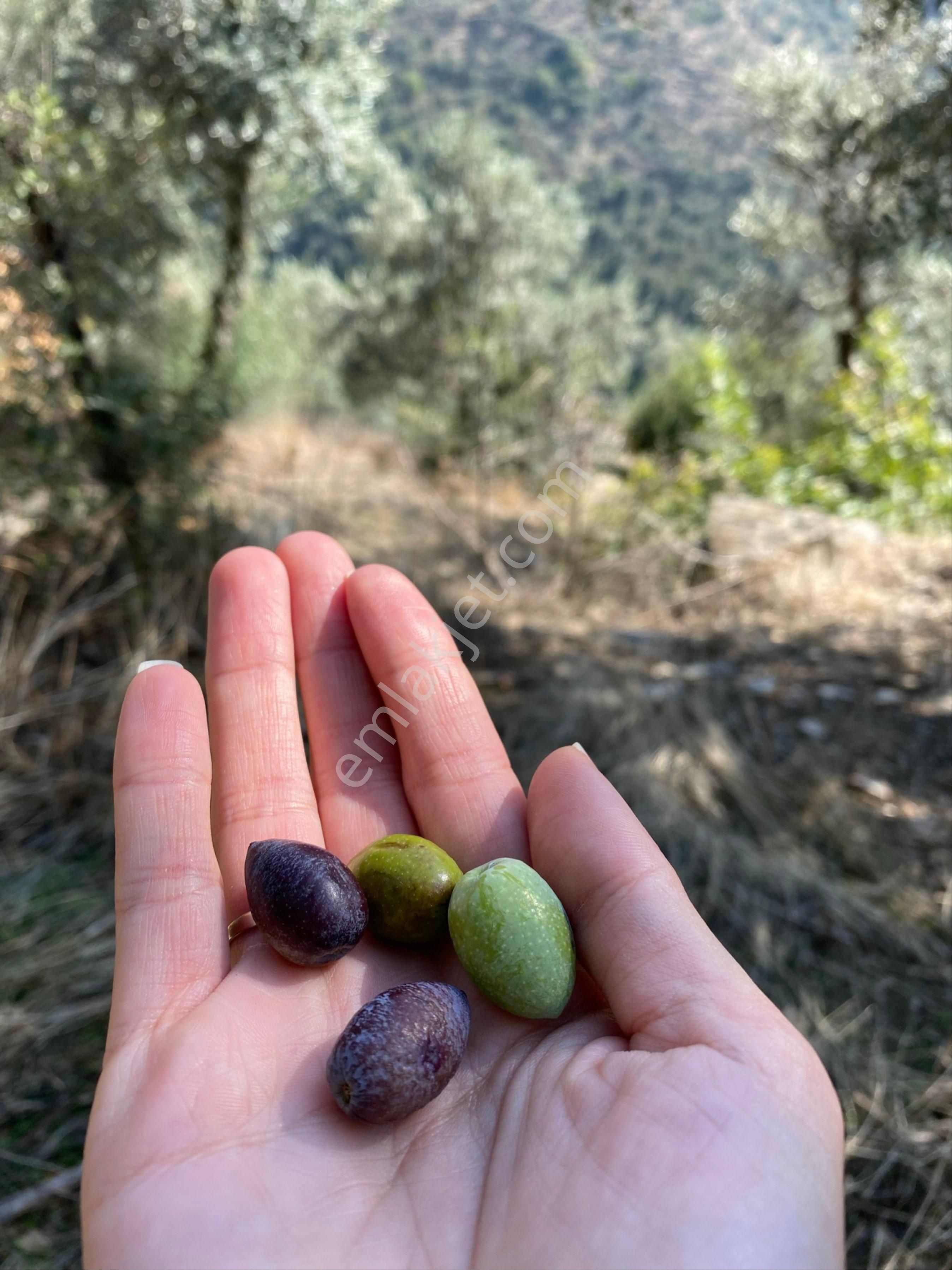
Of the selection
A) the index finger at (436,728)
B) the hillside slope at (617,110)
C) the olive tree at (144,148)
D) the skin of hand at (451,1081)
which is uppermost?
the hillside slope at (617,110)

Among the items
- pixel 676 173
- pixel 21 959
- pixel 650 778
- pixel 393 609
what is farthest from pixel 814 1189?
pixel 676 173

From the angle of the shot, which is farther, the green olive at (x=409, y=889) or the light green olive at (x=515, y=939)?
the green olive at (x=409, y=889)

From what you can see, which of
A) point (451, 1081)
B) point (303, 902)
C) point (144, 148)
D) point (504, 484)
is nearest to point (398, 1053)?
point (451, 1081)

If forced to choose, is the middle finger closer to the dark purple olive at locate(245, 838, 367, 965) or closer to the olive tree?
the dark purple olive at locate(245, 838, 367, 965)

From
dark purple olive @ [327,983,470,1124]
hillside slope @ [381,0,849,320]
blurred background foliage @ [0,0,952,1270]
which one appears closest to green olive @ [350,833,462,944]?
dark purple olive @ [327,983,470,1124]

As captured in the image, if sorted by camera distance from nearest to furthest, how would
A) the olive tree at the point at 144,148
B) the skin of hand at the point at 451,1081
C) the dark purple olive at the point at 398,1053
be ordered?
1. the skin of hand at the point at 451,1081
2. the dark purple olive at the point at 398,1053
3. the olive tree at the point at 144,148

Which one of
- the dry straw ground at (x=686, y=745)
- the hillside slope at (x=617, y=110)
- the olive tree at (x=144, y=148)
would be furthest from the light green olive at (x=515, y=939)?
the hillside slope at (x=617, y=110)

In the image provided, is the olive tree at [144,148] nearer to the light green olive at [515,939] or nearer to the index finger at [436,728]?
the index finger at [436,728]
